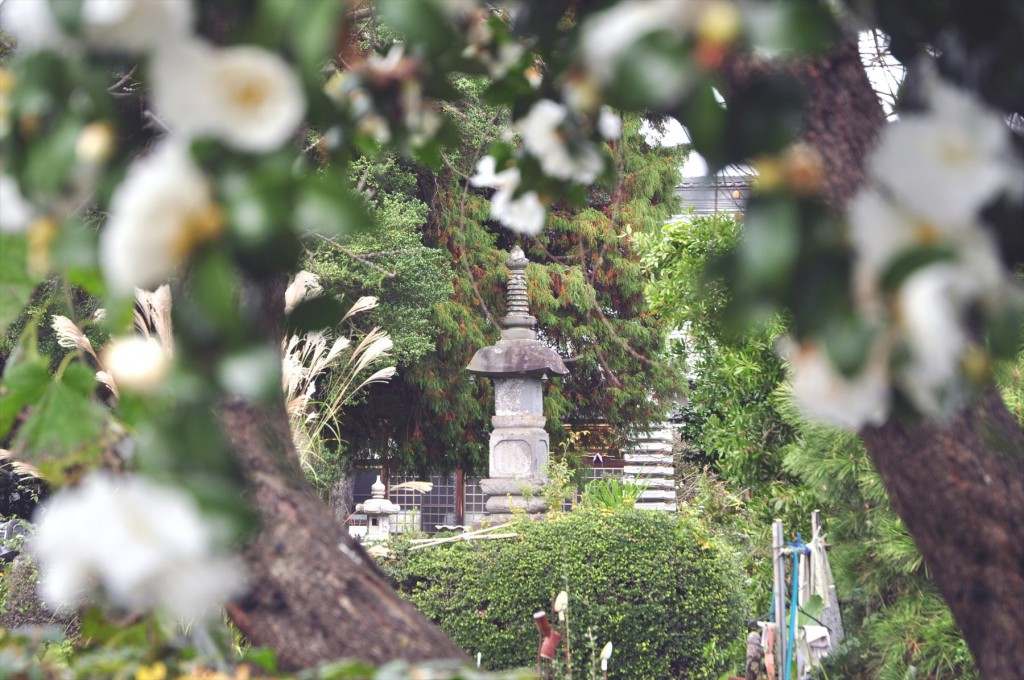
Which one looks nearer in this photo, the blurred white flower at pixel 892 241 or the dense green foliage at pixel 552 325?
the blurred white flower at pixel 892 241

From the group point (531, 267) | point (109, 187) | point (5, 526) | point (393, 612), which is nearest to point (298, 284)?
point (393, 612)

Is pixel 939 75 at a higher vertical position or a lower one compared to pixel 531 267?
lower

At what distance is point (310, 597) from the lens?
3.49 ft

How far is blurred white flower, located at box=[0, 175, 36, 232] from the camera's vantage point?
0.58m

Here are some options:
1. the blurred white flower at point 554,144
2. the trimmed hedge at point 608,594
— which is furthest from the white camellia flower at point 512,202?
the trimmed hedge at point 608,594

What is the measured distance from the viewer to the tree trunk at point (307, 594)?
1.05 metres

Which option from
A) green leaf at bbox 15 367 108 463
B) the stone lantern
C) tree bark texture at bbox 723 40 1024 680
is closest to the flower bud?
green leaf at bbox 15 367 108 463

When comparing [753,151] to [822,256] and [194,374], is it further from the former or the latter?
[194,374]

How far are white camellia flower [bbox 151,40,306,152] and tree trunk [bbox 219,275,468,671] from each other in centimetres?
54

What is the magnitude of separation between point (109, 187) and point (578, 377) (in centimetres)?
1129

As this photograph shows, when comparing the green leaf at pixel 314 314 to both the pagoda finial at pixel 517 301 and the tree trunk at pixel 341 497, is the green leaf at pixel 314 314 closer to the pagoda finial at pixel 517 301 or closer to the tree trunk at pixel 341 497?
the pagoda finial at pixel 517 301

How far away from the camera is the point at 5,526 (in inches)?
355

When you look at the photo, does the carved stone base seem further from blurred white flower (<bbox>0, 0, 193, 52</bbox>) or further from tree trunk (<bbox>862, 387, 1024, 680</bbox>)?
blurred white flower (<bbox>0, 0, 193, 52</bbox>)

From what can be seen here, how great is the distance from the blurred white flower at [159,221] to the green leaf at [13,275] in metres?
0.35
